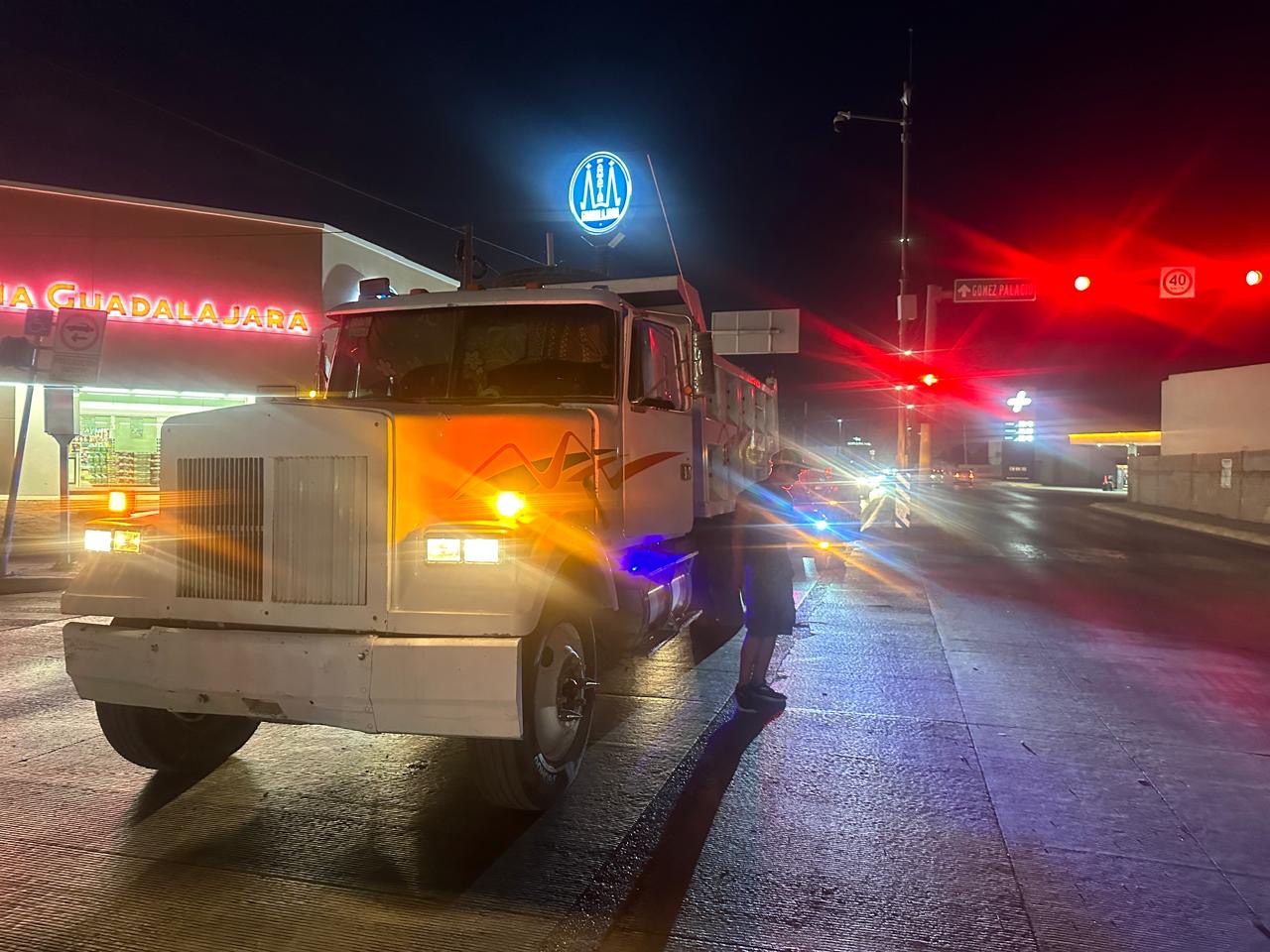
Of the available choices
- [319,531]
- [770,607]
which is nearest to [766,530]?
[770,607]

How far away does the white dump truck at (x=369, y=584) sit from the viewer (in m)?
3.72

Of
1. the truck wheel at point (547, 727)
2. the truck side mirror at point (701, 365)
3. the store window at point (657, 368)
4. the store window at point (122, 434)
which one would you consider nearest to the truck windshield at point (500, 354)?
the store window at point (657, 368)

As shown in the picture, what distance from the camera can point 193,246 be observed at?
19.3 meters

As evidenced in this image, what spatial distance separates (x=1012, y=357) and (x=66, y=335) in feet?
121

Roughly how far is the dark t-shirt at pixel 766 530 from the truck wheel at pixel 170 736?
338cm

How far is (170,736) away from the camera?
460cm

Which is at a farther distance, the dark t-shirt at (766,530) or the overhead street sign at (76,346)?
the overhead street sign at (76,346)

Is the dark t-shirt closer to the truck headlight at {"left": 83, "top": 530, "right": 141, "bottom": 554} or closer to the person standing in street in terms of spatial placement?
the person standing in street

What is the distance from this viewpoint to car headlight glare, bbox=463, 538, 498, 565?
3.77 meters

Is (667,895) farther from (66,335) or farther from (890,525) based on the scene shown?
(890,525)

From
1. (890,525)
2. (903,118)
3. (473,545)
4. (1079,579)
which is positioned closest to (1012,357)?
(903,118)

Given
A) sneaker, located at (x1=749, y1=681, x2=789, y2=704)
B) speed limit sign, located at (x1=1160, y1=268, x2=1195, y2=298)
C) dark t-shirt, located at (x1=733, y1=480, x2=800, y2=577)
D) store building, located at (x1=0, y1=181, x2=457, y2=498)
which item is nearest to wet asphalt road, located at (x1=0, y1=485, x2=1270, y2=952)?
sneaker, located at (x1=749, y1=681, x2=789, y2=704)

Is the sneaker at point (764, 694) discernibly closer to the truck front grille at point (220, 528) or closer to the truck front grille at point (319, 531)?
the truck front grille at point (319, 531)

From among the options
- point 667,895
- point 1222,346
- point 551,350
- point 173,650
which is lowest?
point 667,895
